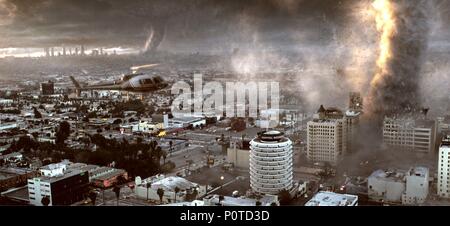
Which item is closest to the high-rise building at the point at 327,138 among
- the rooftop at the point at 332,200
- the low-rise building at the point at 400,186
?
the low-rise building at the point at 400,186

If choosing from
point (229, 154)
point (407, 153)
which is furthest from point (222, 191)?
point (407, 153)

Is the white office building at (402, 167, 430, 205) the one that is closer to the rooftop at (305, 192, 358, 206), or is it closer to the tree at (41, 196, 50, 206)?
the rooftop at (305, 192, 358, 206)

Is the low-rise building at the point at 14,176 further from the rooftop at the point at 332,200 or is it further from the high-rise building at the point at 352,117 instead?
the high-rise building at the point at 352,117

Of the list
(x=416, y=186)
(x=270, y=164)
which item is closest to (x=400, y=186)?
(x=416, y=186)

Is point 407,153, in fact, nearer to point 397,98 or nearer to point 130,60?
point 397,98

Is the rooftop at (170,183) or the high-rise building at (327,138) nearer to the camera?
the rooftop at (170,183)
